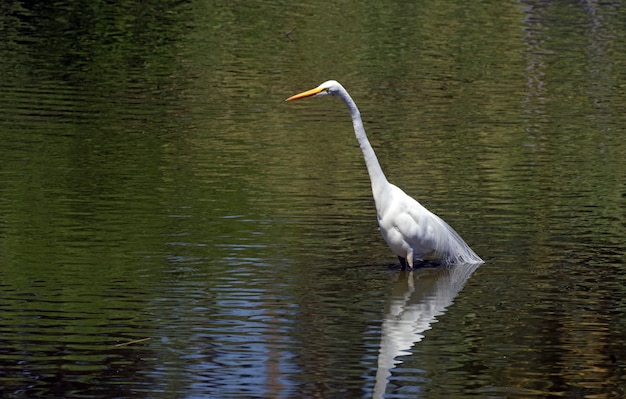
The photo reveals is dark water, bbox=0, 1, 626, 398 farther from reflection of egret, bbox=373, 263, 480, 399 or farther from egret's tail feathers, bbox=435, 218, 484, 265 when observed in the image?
egret's tail feathers, bbox=435, 218, 484, 265

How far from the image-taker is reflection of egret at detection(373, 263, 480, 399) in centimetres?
725

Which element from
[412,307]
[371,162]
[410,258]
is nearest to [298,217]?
[371,162]

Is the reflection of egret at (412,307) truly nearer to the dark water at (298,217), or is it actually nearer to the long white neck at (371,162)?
the dark water at (298,217)

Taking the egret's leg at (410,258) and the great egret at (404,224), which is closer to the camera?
the great egret at (404,224)

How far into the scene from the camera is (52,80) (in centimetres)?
1694

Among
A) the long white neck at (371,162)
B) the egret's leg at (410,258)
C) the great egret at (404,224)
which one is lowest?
the egret's leg at (410,258)

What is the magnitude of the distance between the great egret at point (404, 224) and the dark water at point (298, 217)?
0.18 m

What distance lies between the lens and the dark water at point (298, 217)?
711 cm

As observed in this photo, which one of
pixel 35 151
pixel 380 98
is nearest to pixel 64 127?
pixel 35 151

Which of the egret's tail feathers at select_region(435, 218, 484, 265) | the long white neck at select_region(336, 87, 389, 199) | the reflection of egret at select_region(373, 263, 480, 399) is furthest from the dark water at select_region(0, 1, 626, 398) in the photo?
the long white neck at select_region(336, 87, 389, 199)

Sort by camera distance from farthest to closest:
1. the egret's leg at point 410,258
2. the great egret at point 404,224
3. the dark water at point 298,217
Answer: the egret's leg at point 410,258
the great egret at point 404,224
the dark water at point 298,217

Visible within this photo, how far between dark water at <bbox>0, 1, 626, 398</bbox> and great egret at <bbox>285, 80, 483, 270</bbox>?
7.2 inches

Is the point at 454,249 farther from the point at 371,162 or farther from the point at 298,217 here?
the point at 298,217

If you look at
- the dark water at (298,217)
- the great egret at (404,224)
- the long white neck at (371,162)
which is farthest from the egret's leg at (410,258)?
the long white neck at (371,162)
